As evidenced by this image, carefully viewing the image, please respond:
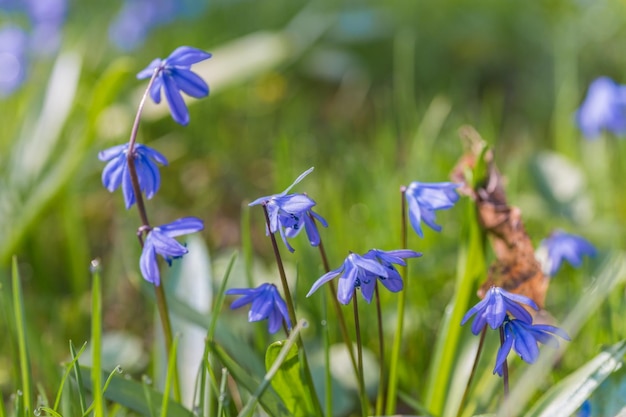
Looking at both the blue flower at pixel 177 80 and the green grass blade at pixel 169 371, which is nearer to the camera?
the green grass blade at pixel 169 371

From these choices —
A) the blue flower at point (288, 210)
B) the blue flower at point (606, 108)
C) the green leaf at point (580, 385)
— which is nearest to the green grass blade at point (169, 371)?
the blue flower at point (288, 210)

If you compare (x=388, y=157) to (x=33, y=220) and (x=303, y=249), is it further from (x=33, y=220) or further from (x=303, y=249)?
(x=33, y=220)

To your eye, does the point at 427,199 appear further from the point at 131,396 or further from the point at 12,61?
the point at 12,61

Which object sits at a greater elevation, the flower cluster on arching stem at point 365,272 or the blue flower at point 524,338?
the flower cluster on arching stem at point 365,272

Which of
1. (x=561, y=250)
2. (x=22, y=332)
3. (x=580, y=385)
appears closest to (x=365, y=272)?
(x=580, y=385)

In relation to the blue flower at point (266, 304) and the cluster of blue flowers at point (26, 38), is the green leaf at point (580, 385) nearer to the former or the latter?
the blue flower at point (266, 304)

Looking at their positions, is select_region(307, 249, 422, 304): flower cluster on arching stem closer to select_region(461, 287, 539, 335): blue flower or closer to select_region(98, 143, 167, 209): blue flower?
select_region(461, 287, 539, 335): blue flower

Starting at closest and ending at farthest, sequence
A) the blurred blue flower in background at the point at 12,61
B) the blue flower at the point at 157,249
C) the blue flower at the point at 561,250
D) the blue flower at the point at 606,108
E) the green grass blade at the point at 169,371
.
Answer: the green grass blade at the point at 169,371
the blue flower at the point at 157,249
the blue flower at the point at 561,250
the blue flower at the point at 606,108
the blurred blue flower in background at the point at 12,61

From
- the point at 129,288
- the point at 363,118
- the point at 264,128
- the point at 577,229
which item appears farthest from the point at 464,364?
the point at 363,118
